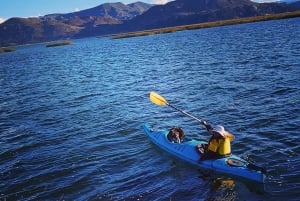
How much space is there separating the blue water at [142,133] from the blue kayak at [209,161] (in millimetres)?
341

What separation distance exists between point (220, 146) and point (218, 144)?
0.12 m

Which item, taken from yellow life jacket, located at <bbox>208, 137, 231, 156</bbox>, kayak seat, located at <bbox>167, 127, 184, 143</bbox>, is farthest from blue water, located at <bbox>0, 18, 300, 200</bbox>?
yellow life jacket, located at <bbox>208, 137, 231, 156</bbox>

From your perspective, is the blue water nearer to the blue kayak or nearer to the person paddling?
the blue kayak

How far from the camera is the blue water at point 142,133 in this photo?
46.8 feet

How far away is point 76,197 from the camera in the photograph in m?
14.3

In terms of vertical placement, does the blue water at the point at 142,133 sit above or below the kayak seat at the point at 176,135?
below

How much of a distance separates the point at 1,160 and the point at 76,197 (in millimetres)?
6742

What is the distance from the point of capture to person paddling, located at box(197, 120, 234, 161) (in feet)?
47.1

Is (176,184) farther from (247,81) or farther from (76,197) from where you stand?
(247,81)

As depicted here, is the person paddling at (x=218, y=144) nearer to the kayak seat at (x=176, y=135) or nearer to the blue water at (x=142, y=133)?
the blue water at (x=142, y=133)

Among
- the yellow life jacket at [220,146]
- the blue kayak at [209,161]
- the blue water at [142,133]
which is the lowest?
the blue water at [142,133]

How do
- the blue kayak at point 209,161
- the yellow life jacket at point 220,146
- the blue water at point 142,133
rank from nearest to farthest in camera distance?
the blue kayak at point 209,161, the blue water at point 142,133, the yellow life jacket at point 220,146

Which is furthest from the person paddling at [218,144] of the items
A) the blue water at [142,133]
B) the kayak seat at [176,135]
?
the kayak seat at [176,135]

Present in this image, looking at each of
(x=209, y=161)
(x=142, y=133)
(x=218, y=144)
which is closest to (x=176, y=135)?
(x=209, y=161)
